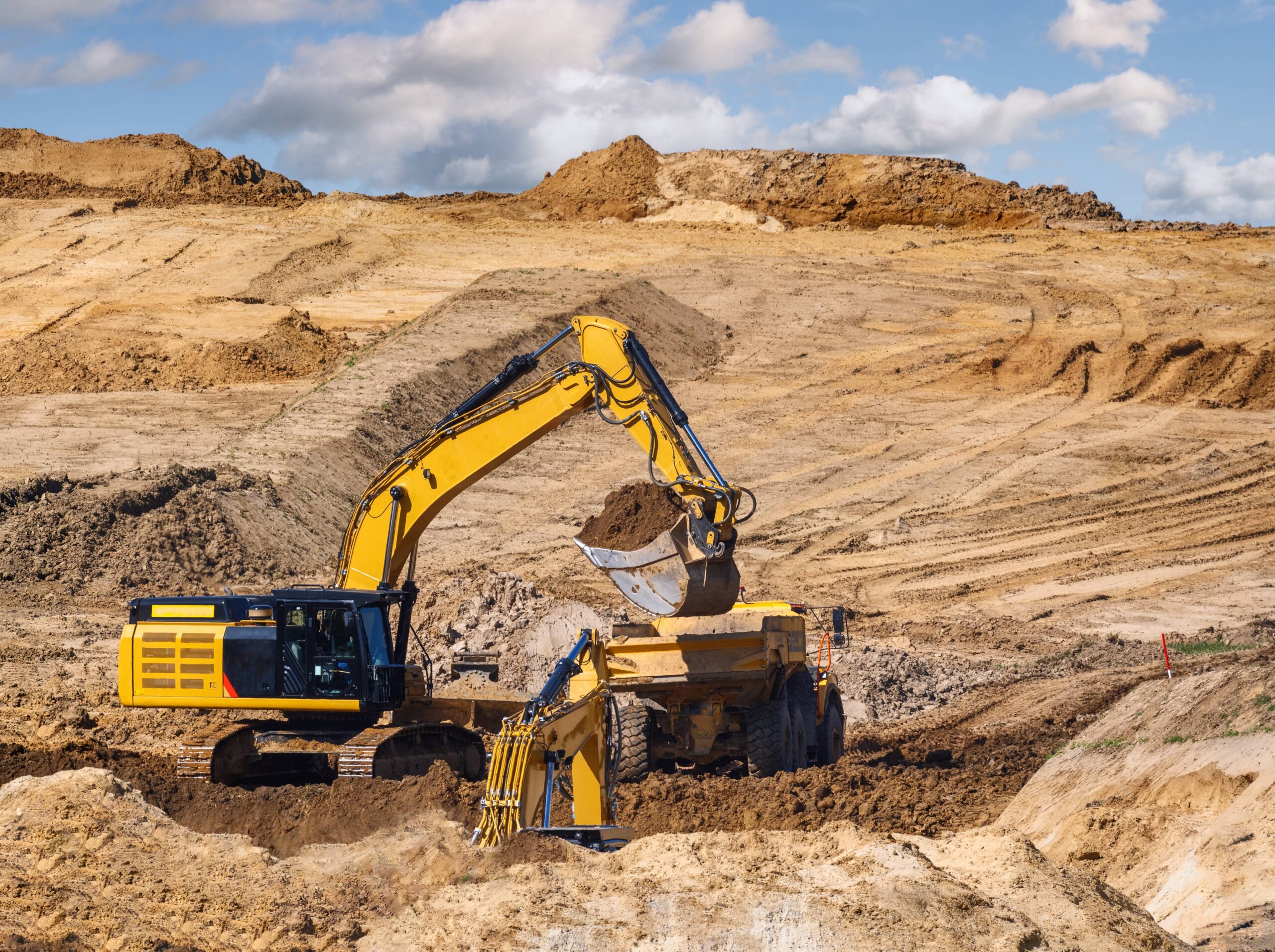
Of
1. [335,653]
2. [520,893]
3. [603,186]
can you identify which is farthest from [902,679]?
[603,186]

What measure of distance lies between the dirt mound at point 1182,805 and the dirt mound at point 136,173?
130 feet

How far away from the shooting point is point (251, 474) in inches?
795

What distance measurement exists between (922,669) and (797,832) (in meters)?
8.27

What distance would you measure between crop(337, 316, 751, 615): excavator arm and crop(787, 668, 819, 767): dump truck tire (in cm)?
188

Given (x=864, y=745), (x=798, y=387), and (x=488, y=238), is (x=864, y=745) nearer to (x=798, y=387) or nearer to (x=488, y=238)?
(x=798, y=387)

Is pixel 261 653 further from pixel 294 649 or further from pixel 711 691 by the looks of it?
pixel 711 691

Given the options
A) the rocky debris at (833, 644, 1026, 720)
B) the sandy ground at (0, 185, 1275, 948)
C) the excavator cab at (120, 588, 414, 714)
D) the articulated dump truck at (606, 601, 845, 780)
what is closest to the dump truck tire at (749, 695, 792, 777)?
the articulated dump truck at (606, 601, 845, 780)

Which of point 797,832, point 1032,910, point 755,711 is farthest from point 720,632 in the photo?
point 1032,910

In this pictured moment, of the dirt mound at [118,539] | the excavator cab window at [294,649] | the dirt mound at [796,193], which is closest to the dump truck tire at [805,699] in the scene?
the excavator cab window at [294,649]

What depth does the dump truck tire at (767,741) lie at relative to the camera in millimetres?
10188

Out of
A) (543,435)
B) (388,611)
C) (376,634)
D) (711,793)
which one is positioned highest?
(543,435)

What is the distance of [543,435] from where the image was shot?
34.8 feet

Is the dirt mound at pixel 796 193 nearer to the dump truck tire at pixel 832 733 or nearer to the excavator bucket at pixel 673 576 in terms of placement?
the dump truck tire at pixel 832 733

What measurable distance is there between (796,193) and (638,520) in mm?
34471
